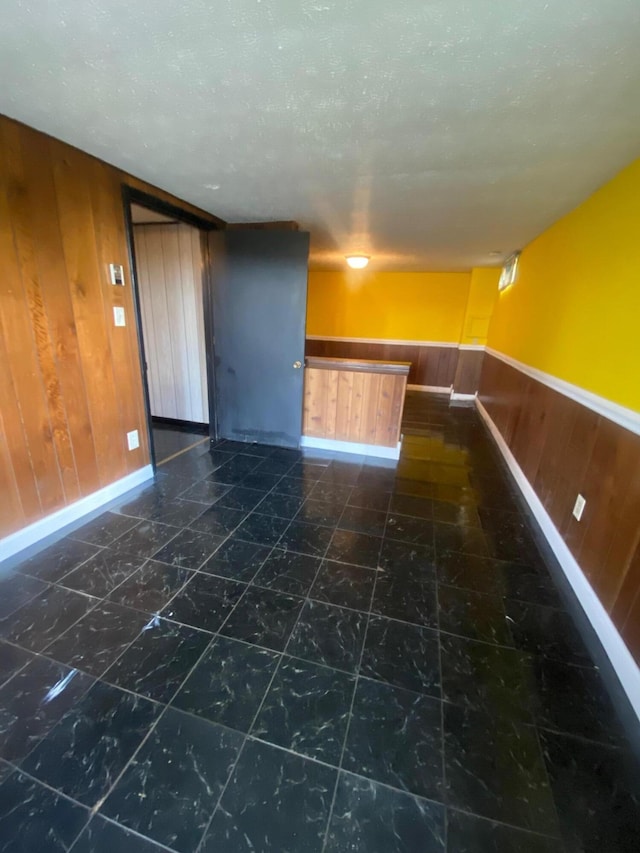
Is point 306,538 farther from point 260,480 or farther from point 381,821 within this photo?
point 381,821

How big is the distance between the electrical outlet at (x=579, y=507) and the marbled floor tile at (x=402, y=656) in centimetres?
105

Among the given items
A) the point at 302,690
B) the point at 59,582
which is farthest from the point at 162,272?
the point at 302,690

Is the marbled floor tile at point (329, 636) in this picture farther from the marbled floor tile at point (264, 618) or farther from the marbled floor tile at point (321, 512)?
the marbled floor tile at point (321, 512)

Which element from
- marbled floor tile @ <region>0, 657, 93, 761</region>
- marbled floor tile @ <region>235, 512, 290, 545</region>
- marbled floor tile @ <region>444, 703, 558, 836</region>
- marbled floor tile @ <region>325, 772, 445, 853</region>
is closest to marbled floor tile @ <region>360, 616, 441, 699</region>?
marbled floor tile @ <region>444, 703, 558, 836</region>

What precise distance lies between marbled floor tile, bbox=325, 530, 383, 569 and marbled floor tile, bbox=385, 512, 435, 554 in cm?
14

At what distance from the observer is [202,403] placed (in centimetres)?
376

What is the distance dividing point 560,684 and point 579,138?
2.31 meters

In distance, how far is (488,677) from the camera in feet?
4.28

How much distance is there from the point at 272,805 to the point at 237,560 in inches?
40.5

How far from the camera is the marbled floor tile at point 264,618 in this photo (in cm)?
143

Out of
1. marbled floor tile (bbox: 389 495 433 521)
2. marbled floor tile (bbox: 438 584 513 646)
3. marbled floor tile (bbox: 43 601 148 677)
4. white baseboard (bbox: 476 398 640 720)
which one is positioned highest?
white baseboard (bbox: 476 398 640 720)

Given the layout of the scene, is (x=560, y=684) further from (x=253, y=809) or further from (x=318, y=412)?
(x=318, y=412)

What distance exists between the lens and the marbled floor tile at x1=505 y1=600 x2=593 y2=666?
4.66ft

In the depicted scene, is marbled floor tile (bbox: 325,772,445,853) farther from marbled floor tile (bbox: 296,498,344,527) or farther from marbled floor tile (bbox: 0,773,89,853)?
marbled floor tile (bbox: 296,498,344,527)
